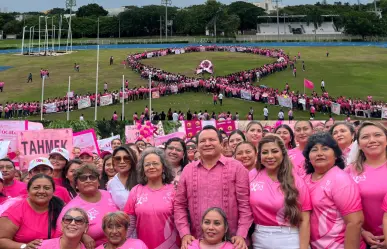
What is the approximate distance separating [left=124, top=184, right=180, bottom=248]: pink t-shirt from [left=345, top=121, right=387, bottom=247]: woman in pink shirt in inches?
78.0

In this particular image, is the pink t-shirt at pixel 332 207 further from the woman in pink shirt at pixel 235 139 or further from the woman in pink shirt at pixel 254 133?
the woman in pink shirt at pixel 235 139

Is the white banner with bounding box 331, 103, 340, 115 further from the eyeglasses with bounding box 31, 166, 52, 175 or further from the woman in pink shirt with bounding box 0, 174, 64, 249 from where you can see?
the woman in pink shirt with bounding box 0, 174, 64, 249

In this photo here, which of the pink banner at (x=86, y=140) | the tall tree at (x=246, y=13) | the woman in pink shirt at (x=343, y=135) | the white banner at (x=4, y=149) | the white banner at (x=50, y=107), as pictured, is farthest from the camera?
the tall tree at (x=246, y=13)

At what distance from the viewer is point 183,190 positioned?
15.5ft

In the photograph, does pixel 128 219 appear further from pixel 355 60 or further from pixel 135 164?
pixel 355 60

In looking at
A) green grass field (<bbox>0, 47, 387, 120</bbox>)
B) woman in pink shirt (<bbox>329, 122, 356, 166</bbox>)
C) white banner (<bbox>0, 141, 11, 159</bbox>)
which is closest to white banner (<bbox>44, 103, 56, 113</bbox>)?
green grass field (<bbox>0, 47, 387, 120</bbox>)

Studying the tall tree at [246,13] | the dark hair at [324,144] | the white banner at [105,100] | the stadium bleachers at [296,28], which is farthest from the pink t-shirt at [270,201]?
the tall tree at [246,13]

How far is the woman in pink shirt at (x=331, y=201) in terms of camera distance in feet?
13.8

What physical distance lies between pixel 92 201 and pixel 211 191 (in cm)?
142

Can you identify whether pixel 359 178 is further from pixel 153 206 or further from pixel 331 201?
pixel 153 206

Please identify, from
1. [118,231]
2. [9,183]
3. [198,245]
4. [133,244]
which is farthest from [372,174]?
[9,183]

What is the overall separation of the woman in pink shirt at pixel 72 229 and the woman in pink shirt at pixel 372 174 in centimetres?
278

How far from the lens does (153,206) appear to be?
4.71m

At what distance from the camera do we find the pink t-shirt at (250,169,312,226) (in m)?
4.36
